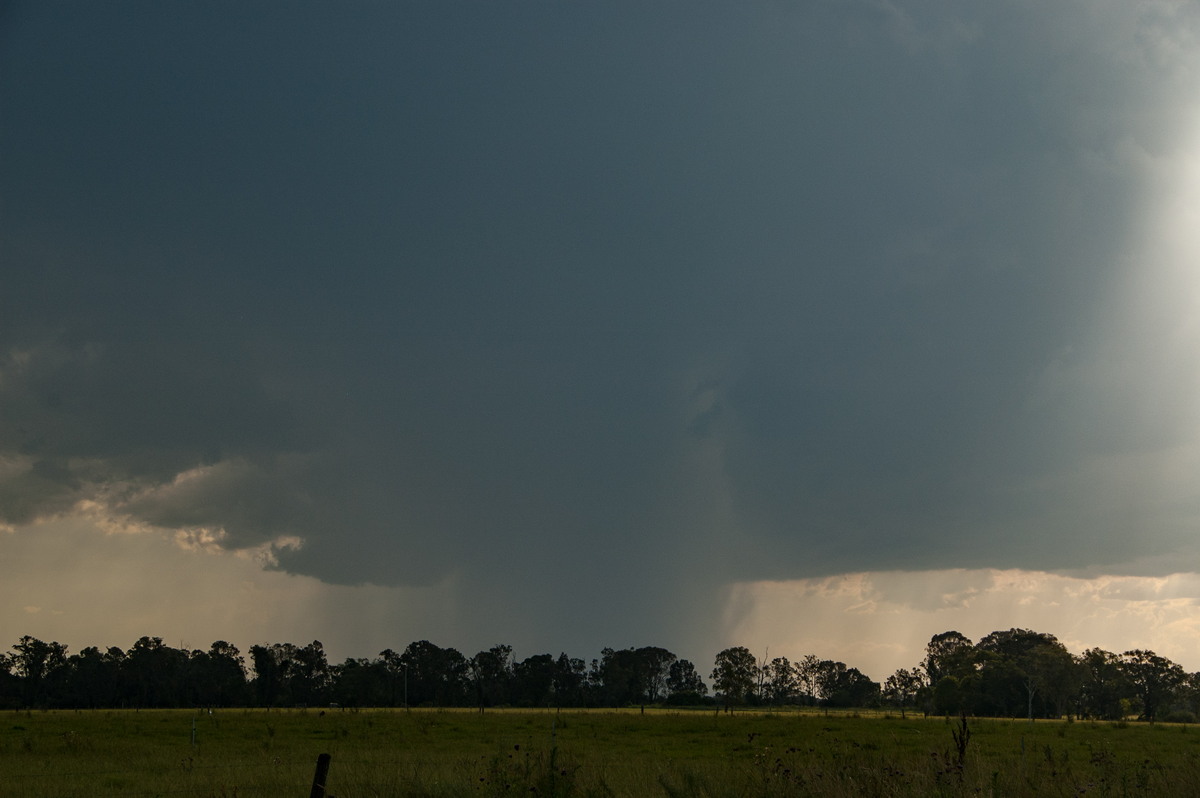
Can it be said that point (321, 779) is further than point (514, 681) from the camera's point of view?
No

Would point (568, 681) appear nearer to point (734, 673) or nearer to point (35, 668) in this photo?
point (734, 673)

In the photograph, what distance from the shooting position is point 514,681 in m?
180

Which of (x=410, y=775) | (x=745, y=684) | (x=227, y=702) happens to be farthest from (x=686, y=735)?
(x=227, y=702)

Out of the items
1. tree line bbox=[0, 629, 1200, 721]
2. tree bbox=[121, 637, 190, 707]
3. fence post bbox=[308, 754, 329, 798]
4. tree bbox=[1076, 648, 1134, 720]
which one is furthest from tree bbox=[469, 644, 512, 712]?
fence post bbox=[308, 754, 329, 798]

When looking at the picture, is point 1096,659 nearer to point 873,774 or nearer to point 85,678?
point 873,774

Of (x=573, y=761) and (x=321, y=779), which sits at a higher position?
(x=321, y=779)

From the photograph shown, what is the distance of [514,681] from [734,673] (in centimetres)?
5230

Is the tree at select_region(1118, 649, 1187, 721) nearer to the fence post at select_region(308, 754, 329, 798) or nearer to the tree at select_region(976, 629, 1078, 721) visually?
the tree at select_region(976, 629, 1078, 721)

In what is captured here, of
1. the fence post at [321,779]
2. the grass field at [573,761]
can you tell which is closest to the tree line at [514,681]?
the grass field at [573,761]

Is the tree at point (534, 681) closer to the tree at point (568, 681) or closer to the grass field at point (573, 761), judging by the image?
the tree at point (568, 681)

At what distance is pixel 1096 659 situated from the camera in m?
146

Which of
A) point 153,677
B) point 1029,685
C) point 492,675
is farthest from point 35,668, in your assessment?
point 1029,685

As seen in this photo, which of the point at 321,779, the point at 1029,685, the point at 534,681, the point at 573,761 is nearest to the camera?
the point at 321,779

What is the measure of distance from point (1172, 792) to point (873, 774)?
5234 mm
